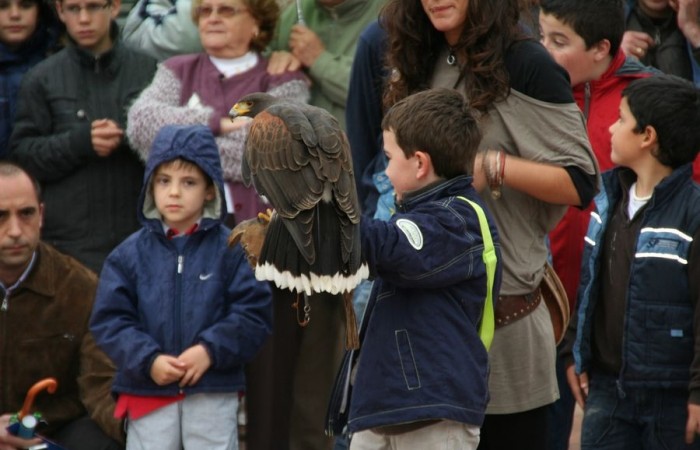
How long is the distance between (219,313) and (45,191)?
1.46m

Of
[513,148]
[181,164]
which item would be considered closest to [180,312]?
[181,164]

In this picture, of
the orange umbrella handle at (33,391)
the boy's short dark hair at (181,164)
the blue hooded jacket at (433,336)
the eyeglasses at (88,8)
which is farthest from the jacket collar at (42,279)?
the blue hooded jacket at (433,336)

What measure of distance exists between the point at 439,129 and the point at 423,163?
0.35ft

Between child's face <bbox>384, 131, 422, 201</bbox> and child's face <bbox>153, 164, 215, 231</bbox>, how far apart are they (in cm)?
133

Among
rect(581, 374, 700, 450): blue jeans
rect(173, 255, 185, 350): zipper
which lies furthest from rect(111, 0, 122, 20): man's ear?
rect(581, 374, 700, 450): blue jeans

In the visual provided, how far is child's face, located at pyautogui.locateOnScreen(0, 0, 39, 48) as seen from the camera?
5.71 m

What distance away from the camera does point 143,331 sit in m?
4.43

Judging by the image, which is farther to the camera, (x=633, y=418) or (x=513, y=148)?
(x=633, y=418)

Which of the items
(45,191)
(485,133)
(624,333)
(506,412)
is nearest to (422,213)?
(485,133)

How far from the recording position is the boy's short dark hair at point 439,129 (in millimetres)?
3342

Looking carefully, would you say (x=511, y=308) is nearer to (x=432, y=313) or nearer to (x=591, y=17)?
(x=432, y=313)

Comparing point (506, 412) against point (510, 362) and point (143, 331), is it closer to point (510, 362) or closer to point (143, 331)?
point (510, 362)

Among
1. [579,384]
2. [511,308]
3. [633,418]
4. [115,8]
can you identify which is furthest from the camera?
[115,8]

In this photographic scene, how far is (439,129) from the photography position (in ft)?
11.0
